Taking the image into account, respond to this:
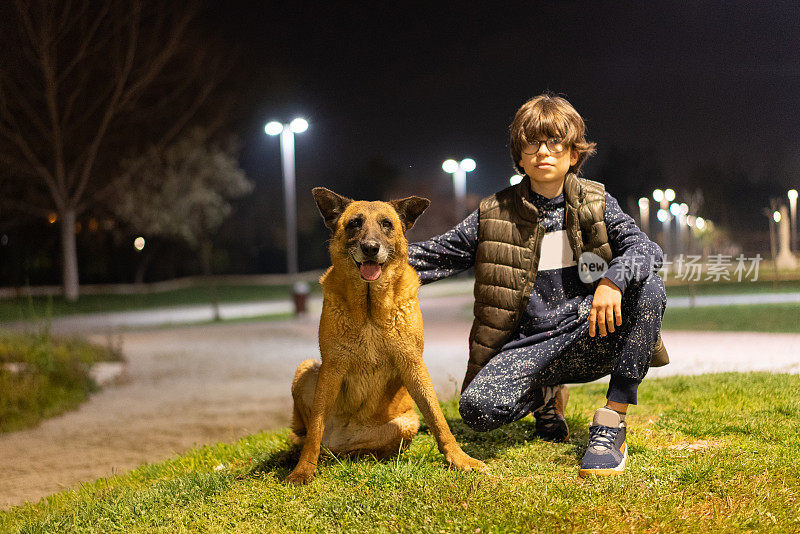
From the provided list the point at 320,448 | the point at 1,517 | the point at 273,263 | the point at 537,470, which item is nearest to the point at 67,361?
the point at 1,517

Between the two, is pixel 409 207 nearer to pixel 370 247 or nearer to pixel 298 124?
pixel 370 247

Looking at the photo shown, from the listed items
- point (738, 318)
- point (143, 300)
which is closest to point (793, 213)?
point (738, 318)

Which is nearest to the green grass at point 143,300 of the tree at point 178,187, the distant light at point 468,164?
the tree at point 178,187

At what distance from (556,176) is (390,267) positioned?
0.98 m

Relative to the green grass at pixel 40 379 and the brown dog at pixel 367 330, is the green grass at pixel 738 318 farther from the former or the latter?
the green grass at pixel 40 379

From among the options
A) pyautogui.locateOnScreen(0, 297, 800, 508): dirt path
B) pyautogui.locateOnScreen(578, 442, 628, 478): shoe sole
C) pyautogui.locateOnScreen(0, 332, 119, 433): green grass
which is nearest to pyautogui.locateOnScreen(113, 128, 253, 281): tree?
pyautogui.locateOnScreen(0, 297, 800, 508): dirt path

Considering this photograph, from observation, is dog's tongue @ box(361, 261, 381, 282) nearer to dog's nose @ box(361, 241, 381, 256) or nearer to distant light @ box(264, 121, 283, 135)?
dog's nose @ box(361, 241, 381, 256)

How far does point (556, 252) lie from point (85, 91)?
16.4 m

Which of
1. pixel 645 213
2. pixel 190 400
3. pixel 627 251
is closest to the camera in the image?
pixel 627 251

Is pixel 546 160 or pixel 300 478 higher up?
pixel 546 160

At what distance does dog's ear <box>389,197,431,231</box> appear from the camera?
2.63 m

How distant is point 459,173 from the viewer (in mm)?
10367

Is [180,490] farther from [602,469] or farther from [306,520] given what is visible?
[602,469]

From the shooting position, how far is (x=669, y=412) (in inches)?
147
